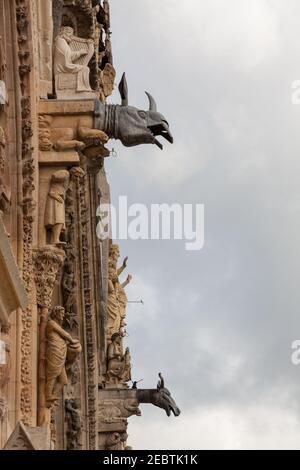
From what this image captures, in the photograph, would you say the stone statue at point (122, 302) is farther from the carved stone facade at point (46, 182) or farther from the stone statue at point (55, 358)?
the stone statue at point (55, 358)

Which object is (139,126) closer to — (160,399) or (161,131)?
(161,131)

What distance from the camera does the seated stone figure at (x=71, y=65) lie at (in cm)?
2039

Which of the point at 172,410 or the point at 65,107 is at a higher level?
the point at 65,107

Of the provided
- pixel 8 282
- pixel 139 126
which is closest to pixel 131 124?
pixel 139 126

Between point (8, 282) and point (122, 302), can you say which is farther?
point (122, 302)

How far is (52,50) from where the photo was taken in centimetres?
2092

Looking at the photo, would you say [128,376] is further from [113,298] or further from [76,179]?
[76,179]

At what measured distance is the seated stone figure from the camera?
20.4m

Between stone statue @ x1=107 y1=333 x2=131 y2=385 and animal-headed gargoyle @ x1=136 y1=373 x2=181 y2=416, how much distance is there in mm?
847

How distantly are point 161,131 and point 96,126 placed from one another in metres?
1.07

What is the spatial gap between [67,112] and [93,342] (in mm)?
6495

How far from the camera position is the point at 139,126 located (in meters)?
20.2

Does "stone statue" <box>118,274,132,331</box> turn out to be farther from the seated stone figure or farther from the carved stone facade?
the seated stone figure

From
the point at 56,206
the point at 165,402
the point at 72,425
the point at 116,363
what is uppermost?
the point at 116,363
